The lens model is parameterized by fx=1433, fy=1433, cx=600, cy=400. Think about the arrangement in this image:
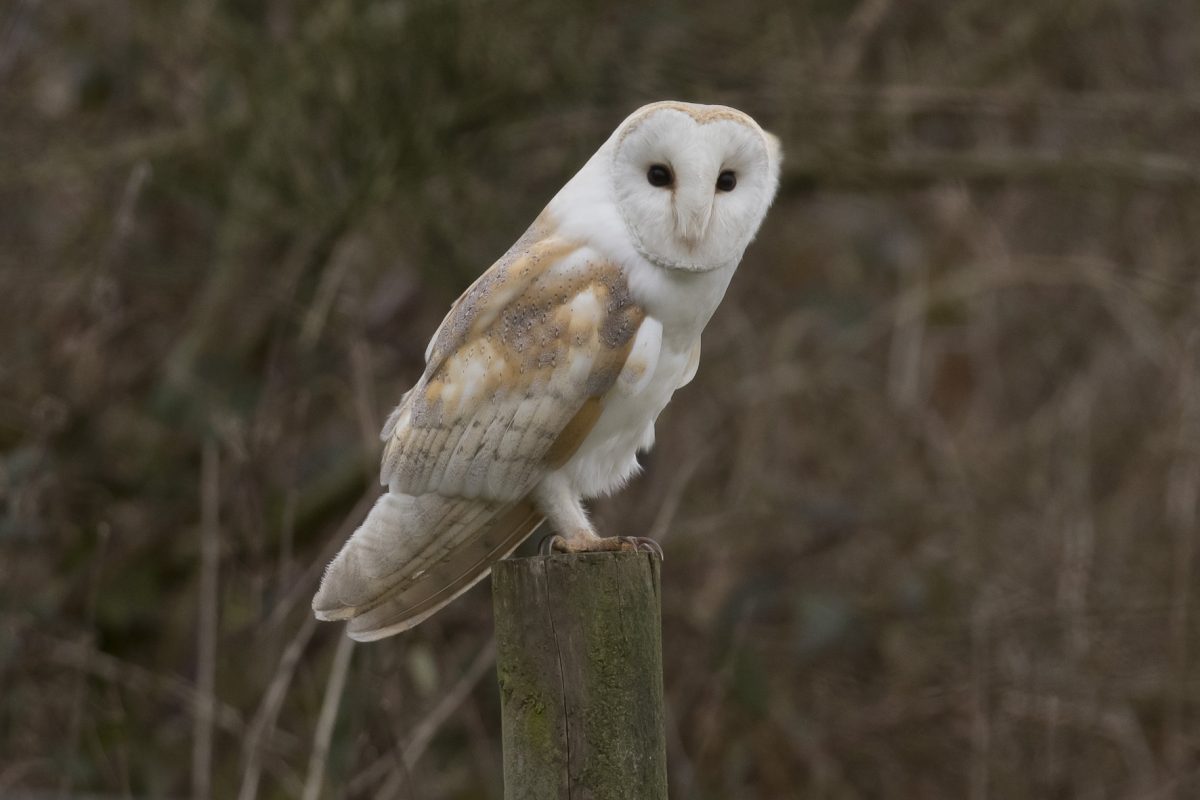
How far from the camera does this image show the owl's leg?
2230 millimetres

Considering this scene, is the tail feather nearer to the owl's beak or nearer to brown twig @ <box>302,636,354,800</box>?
the owl's beak

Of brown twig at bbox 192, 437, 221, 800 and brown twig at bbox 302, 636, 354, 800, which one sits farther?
brown twig at bbox 192, 437, 221, 800

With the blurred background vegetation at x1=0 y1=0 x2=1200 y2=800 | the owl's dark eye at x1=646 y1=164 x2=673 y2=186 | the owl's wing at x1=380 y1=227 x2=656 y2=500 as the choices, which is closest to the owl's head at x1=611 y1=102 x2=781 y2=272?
the owl's dark eye at x1=646 y1=164 x2=673 y2=186

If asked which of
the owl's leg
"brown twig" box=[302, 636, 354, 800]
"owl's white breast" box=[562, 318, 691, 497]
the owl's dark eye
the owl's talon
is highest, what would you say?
the owl's dark eye

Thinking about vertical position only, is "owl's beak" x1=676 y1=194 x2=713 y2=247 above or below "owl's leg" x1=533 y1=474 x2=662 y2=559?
above

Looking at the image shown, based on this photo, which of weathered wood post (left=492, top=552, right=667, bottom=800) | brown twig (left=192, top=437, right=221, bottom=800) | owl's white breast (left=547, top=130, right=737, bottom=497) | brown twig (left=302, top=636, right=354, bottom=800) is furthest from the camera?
brown twig (left=192, top=437, right=221, bottom=800)

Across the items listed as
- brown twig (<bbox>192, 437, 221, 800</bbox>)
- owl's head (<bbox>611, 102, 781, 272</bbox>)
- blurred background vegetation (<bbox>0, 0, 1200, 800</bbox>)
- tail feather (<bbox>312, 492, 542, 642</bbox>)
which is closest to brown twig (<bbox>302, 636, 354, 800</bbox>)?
brown twig (<bbox>192, 437, 221, 800</bbox>)

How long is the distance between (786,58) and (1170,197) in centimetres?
144

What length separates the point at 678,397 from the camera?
5.67 metres

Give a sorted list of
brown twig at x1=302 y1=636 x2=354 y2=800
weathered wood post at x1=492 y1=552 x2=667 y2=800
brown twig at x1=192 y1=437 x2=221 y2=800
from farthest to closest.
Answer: brown twig at x1=192 y1=437 x2=221 y2=800, brown twig at x1=302 y1=636 x2=354 y2=800, weathered wood post at x1=492 y1=552 x2=667 y2=800

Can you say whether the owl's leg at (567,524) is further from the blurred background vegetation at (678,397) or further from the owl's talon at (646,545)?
the blurred background vegetation at (678,397)

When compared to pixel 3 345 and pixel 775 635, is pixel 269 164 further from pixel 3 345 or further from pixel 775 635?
pixel 775 635

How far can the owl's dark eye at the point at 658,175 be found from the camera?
218 centimetres

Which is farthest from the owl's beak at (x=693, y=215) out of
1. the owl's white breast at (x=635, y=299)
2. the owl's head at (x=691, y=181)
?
the owl's white breast at (x=635, y=299)
